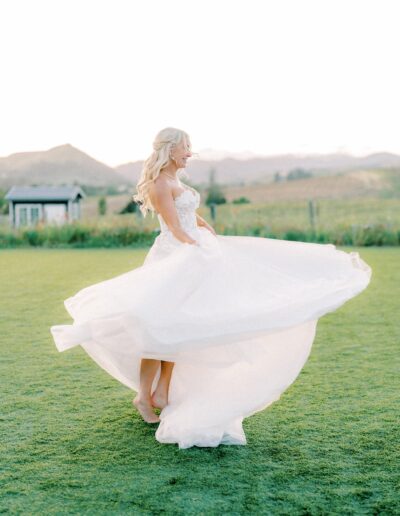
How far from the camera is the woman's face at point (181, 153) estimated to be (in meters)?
4.37

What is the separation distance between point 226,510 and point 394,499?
76cm

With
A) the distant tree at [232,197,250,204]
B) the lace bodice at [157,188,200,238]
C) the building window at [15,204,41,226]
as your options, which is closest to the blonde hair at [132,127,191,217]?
the lace bodice at [157,188,200,238]

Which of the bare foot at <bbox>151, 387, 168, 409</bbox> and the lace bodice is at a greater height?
the lace bodice

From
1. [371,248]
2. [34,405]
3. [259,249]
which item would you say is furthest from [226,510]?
[371,248]

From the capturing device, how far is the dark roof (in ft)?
164

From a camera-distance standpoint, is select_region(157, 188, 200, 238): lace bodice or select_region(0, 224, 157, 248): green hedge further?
select_region(0, 224, 157, 248): green hedge

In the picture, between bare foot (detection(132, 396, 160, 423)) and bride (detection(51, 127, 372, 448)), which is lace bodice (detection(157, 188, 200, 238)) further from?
bare foot (detection(132, 396, 160, 423))

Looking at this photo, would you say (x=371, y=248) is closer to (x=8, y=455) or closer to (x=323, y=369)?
(x=323, y=369)

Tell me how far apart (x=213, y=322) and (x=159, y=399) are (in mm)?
855

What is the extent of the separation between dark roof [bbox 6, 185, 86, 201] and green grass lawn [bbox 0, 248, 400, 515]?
4390cm

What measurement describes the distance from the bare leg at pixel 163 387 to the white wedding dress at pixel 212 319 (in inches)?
2.0

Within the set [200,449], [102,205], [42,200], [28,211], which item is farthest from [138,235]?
[102,205]

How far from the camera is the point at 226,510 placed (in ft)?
10.7

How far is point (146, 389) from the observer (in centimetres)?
456
